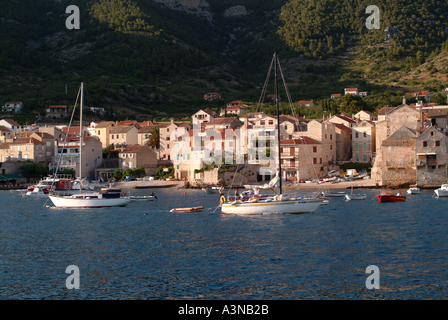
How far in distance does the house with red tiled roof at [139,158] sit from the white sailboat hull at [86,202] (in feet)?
116

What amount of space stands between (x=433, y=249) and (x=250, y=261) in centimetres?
1021

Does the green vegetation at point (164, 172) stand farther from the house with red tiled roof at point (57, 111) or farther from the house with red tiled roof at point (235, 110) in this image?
the house with red tiled roof at point (57, 111)

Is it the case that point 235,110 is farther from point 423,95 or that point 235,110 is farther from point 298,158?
point 298,158

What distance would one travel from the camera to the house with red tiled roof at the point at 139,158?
86.7 m

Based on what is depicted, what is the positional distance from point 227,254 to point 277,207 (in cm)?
1416

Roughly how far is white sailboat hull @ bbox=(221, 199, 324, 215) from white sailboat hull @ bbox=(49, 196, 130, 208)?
1425 cm

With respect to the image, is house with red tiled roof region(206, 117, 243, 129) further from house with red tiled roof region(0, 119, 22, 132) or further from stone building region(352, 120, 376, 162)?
house with red tiled roof region(0, 119, 22, 132)

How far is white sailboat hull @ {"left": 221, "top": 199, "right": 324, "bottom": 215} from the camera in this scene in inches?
1593

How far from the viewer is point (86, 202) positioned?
49.4m

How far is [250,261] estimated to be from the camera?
83.8ft

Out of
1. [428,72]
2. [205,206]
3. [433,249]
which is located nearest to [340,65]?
[428,72]

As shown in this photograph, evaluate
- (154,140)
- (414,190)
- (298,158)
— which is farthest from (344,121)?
(154,140)

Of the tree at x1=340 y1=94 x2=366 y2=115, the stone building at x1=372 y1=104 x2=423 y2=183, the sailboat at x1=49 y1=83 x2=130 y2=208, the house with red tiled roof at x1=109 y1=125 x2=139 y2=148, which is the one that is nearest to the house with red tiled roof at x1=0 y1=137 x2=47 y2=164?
the house with red tiled roof at x1=109 y1=125 x2=139 y2=148

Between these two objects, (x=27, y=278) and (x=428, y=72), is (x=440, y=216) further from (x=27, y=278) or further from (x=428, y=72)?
(x=428, y=72)
